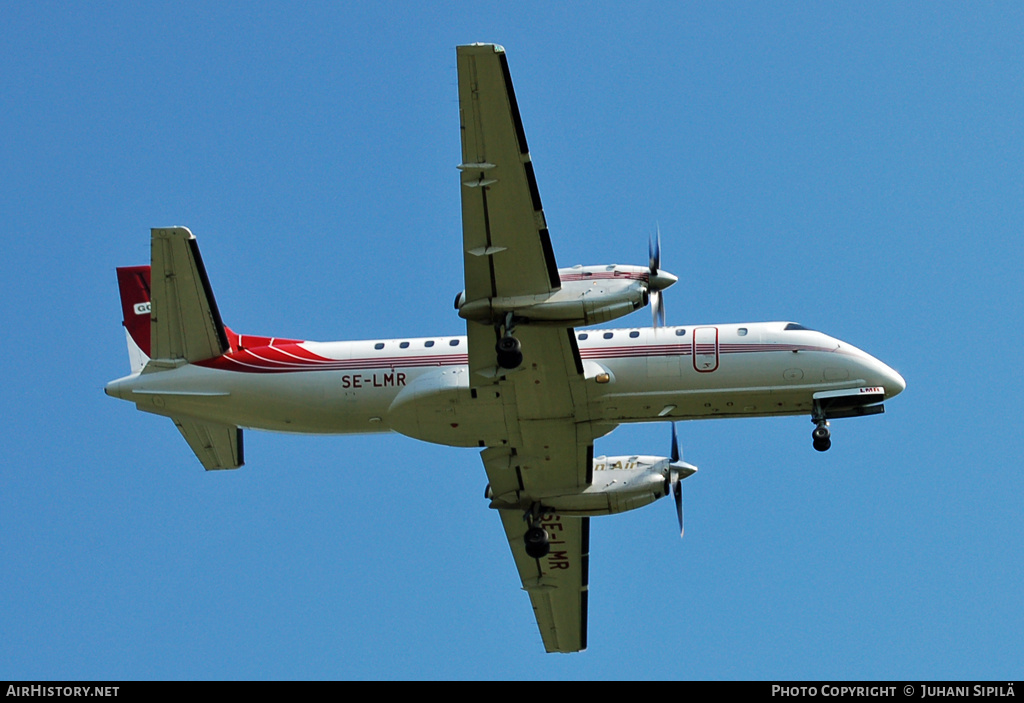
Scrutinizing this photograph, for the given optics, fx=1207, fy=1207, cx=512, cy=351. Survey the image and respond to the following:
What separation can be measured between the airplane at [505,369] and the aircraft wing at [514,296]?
5 cm

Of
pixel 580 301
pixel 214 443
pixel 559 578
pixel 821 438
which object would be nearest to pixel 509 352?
pixel 580 301

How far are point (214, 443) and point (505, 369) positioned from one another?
867 cm

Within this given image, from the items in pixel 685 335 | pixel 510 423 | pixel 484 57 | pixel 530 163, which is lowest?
pixel 510 423

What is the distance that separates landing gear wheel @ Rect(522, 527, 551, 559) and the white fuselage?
11.6 ft

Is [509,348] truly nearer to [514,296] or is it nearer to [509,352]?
[509,352]

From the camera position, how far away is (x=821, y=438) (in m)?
28.2

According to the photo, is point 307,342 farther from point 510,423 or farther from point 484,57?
point 484,57

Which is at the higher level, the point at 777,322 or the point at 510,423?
the point at 777,322

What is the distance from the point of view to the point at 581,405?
28344 millimetres

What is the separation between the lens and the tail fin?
3056 centimetres

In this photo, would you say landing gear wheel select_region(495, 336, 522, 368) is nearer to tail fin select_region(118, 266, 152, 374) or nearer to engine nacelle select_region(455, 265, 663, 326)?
engine nacelle select_region(455, 265, 663, 326)
